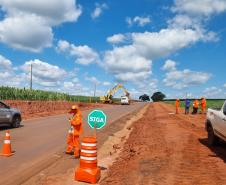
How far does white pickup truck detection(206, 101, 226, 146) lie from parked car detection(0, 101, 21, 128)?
34.6 ft

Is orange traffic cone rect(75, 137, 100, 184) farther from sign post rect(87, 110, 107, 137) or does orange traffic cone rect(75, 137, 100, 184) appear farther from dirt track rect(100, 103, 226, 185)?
sign post rect(87, 110, 107, 137)

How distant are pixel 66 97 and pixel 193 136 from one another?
210ft

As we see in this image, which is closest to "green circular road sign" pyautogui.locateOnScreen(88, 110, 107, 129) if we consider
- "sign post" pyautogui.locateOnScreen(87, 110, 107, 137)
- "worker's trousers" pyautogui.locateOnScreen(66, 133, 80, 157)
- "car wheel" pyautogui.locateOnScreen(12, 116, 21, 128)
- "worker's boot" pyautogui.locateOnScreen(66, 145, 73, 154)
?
"sign post" pyautogui.locateOnScreen(87, 110, 107, 137)

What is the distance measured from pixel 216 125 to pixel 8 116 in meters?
11.4

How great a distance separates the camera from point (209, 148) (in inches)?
558

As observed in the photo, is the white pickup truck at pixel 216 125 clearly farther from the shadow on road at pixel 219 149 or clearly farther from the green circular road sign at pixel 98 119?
the green circular road sign at pixel 98 119

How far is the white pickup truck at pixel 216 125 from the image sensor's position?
12.6 metres

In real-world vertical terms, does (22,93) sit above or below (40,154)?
above

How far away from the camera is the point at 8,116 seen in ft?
66.9

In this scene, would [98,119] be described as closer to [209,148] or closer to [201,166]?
[201,166]

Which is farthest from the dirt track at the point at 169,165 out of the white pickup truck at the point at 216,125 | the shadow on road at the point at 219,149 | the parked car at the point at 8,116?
the parked car at the point at 8,116

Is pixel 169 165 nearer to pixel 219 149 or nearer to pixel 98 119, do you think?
pixel 98 119

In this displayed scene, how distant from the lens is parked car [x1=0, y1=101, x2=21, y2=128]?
1997 centimetres

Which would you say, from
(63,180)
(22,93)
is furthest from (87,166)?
(22,93)
